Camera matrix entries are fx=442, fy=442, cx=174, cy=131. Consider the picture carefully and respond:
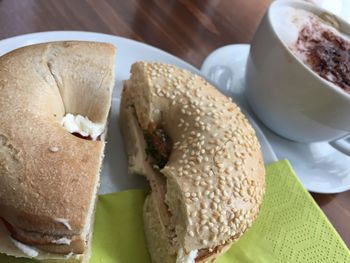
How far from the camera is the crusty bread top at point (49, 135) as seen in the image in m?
0.95

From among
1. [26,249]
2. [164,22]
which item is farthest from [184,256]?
[164,22]

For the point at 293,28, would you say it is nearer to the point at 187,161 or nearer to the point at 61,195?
the point at 187,161

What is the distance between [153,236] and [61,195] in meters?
0.35

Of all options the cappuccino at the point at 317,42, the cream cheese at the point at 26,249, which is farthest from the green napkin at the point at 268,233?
the cappuccino at the point at 317,42

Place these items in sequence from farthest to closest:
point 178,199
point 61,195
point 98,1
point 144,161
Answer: point 98,1 < point 144,161 < point 178,199 < point 61,195

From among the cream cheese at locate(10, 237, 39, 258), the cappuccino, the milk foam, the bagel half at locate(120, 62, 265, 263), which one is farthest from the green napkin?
the milk foam

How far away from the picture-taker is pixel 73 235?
979 mm

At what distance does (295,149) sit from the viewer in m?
1.61

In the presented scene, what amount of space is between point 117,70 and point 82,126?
391mm

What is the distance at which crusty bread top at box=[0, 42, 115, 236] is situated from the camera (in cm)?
95

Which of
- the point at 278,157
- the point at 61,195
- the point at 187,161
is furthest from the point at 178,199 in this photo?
the point at 278,157

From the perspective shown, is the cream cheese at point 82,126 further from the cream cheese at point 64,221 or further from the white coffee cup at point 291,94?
the white coffee cup at point 291,94

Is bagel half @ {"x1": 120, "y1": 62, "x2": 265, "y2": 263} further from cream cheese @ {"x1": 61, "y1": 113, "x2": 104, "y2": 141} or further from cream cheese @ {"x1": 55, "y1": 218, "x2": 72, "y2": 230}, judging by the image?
cream cheese @ {"x1": 55, "y1": 218, "x2": 72, "y2": 230}

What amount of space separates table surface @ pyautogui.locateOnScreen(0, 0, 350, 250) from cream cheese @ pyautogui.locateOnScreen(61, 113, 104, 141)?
1.49 feet
